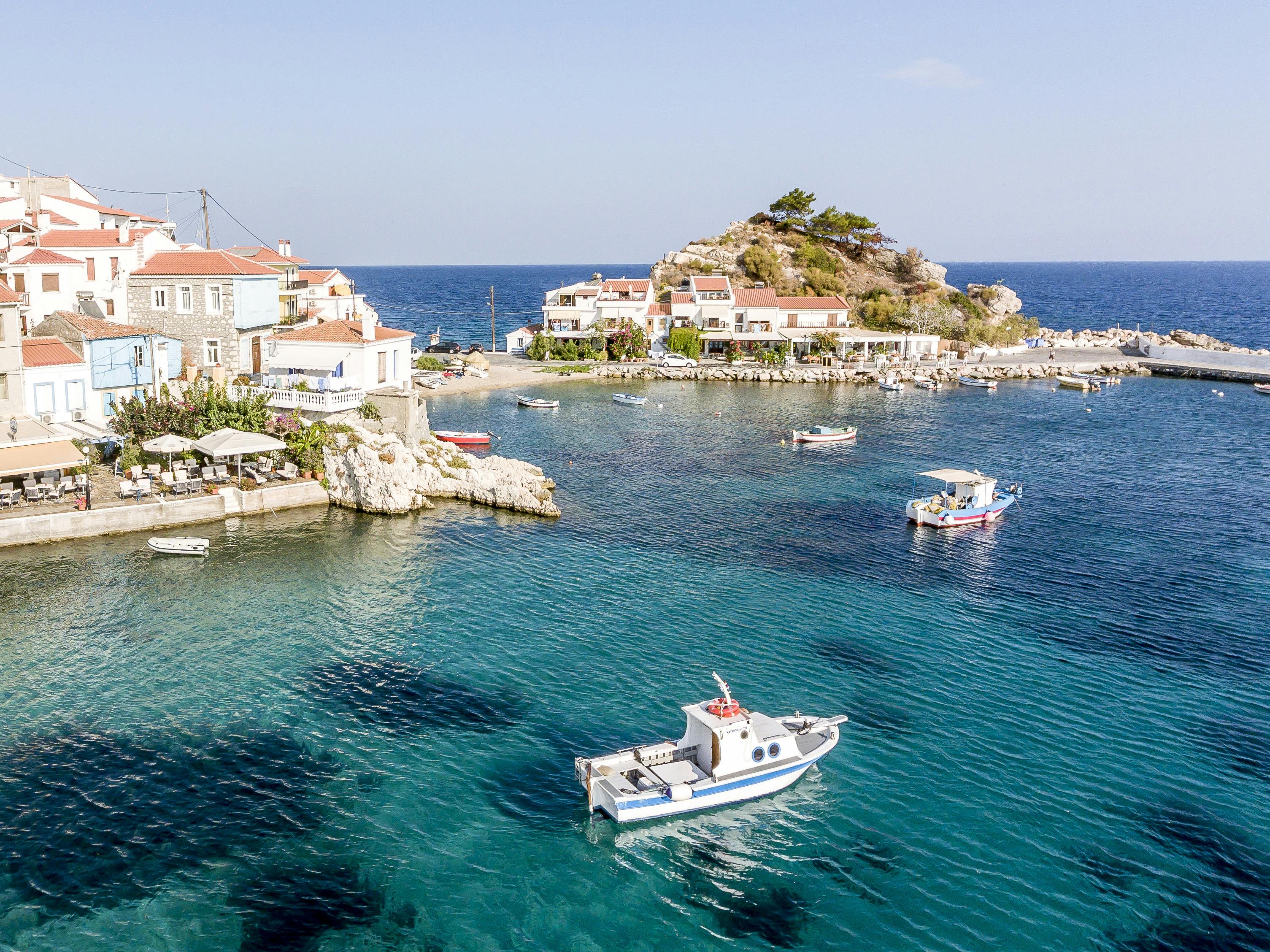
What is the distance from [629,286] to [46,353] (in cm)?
7194

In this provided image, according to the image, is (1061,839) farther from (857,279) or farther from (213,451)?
(857,279)

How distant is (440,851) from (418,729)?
572 centimetres

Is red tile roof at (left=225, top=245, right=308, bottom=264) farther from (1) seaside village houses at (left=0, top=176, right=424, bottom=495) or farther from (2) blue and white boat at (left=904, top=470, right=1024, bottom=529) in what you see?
(2) blue and white boat at (left=904, top=470, right=1024, bottom=529)

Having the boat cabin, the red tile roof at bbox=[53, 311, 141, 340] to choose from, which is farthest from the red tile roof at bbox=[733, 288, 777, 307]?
the red tile roof at bbox=[53, 311, 141, 340]

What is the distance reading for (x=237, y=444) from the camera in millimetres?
46594

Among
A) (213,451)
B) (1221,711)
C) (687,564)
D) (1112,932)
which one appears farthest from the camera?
(213,451)

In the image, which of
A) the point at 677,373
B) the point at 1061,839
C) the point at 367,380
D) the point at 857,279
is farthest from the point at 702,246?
the point at 1061,839

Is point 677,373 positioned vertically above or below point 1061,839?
above

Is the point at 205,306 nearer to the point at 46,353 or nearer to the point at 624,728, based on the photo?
the point at 46,353

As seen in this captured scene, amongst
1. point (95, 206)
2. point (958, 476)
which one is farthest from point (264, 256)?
point (958, 476)

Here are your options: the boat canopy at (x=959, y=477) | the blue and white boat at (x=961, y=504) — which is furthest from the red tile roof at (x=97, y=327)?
the boat canopy at (x=959, y=477)

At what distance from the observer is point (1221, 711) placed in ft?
96.3

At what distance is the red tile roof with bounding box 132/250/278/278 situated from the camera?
57.4 m

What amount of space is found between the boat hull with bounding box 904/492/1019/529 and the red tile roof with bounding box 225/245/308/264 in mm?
53637
